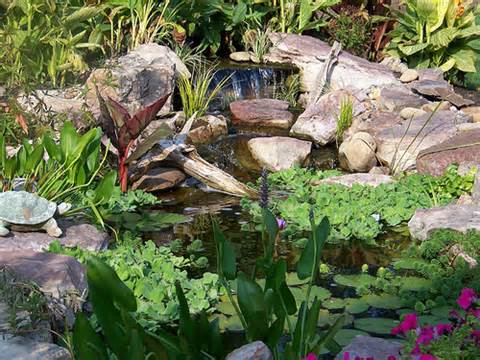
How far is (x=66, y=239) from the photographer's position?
5211 millimetres

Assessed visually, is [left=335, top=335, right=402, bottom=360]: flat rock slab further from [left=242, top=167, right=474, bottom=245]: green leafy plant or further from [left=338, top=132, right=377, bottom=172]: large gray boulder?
[left=338, top=132, right=377, bottom=172]: large gray boulder

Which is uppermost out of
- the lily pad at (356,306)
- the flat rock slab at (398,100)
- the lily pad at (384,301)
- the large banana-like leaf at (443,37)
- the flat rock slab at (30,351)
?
the flat rock slab at (30,351)

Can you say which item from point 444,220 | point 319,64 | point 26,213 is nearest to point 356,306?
point 444,220

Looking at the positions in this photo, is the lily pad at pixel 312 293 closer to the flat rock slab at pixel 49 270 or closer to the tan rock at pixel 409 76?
the flat rock slab at pixel 49 270

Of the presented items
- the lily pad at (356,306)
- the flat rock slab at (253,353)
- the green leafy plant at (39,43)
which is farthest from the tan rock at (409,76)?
the flat rock slab at (253,353)

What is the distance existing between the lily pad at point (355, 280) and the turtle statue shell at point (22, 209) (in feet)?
6.03

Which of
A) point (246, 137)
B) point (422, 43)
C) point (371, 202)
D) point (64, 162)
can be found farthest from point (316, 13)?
point (64, 162)

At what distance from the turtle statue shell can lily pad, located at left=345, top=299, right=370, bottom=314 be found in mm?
1935

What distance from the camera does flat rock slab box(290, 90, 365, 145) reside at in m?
9.06

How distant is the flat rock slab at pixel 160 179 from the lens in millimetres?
6953

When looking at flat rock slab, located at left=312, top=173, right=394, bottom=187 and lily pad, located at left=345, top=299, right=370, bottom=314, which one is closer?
lily pad, located at left=345, top=299, right=370, bottom=314

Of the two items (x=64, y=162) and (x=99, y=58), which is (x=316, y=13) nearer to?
(x=99, y=58)

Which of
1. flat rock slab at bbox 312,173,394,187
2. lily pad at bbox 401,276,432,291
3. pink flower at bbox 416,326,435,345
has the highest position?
pink flower at bbox 416,326,435,345

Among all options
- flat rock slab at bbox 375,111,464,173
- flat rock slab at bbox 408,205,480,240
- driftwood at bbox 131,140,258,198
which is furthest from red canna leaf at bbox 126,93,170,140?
flat rock slab at bbox 375,111,464,173
